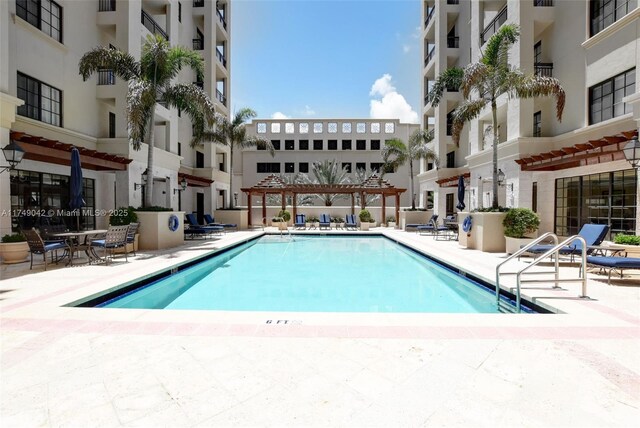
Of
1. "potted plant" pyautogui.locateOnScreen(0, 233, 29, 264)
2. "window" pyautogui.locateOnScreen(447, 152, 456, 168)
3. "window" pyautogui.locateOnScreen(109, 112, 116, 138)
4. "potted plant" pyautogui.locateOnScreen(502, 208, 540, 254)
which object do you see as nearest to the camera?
"potted plant" pyautogui.locateOnScreen(0, 233, 29, 264)

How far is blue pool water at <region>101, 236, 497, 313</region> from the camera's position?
668 cm

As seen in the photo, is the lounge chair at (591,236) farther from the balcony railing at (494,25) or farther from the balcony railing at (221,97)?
the balcony railing at (221,97)

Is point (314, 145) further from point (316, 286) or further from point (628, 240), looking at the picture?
point (628, 240)

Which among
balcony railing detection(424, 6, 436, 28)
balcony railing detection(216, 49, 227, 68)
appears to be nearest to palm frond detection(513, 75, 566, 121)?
balcony railing detection(424, 6, 436, 28)

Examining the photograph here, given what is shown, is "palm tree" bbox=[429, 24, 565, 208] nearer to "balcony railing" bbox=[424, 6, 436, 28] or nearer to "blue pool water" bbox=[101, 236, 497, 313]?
"blue pool water" bbox=[101, 236, 497, 313]

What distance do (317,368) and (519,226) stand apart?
996cm

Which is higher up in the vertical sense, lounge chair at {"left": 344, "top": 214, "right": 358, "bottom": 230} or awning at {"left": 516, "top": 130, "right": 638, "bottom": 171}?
awning at {"left": 516, "top": 130, "right": 638, "bottom": 171}

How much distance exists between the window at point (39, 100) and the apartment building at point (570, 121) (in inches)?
771

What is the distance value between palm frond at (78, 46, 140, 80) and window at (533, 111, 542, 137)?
1806cm

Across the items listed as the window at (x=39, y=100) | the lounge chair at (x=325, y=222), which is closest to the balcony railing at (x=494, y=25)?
the lounge chair at (x=325, y=222)

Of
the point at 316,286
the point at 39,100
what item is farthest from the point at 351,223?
the point at 39,100

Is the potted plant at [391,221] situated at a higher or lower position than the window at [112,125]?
lower

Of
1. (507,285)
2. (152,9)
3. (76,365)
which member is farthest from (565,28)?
(152,9)

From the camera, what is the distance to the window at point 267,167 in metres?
40.5
